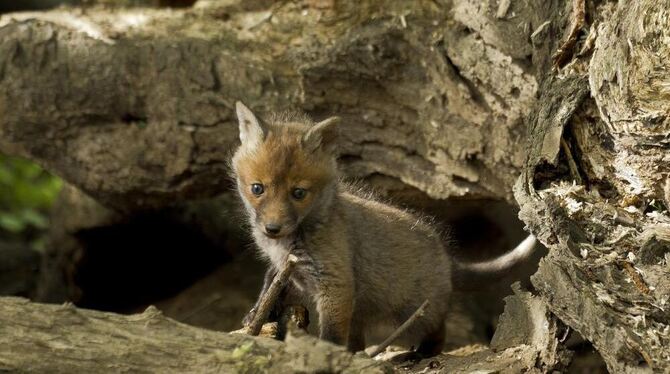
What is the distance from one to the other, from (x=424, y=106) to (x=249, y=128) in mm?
1281

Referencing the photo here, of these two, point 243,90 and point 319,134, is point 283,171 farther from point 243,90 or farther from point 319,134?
point 243,90

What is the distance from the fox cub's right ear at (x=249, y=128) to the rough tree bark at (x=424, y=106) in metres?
0.88

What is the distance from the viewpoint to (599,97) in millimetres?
3787

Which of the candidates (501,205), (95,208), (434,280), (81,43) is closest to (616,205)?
(434,280)

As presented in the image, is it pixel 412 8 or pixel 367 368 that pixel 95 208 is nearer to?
pixel 412 8

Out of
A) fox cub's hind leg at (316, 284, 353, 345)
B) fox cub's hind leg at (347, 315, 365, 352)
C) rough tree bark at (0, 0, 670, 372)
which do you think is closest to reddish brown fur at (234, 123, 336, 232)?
fox cub's hind leg at (316, 284, 353, 345)

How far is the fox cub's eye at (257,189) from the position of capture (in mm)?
4340

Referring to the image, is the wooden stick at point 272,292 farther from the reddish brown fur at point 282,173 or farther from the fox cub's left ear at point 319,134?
the fox cub's left ear at point 319,134

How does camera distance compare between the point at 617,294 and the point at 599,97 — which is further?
the point at 599,97

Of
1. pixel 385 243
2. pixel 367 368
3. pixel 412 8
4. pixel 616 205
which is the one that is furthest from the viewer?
pixel 412 8

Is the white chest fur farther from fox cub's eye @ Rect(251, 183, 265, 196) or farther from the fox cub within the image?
fox cub's eye @ Rect(251, 183, 265, 196)

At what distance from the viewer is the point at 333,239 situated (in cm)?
452

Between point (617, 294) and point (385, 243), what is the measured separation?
1.62m

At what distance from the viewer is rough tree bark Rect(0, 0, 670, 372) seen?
3.55 m
